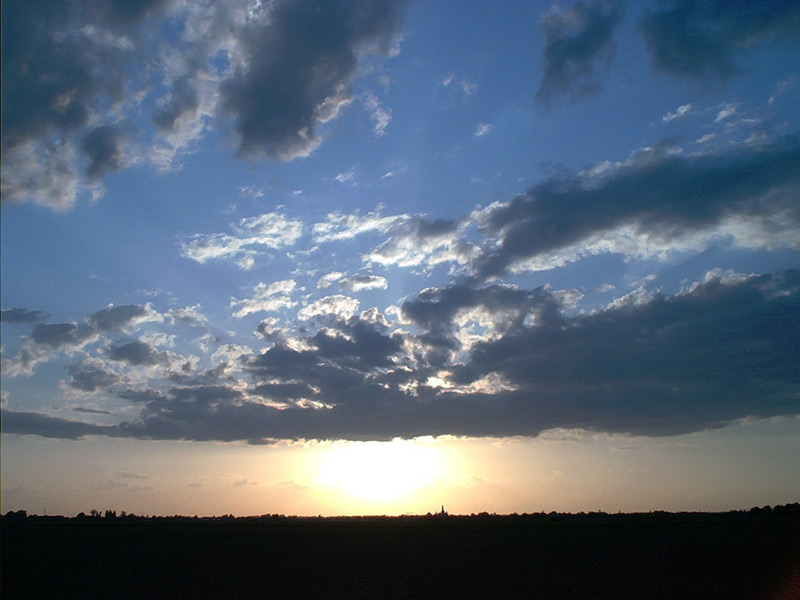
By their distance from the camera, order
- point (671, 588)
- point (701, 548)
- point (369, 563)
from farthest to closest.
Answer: point (701, 548) → point (369, 563) → point (671, 588)

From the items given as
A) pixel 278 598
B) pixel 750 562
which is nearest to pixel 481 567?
pixel 278 598

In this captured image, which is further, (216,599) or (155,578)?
(155,578)

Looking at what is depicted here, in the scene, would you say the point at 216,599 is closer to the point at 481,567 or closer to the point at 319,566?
the point at 319,566

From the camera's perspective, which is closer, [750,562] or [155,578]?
[155,578]

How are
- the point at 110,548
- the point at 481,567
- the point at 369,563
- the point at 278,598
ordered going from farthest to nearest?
1. the point at 110,548
2. the point at 369,563
3. the point at 481,567
4. the point at 278,598

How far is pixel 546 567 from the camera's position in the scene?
3638cm

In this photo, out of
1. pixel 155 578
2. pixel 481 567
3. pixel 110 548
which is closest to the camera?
pixel 155 578

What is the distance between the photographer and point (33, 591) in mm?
28234

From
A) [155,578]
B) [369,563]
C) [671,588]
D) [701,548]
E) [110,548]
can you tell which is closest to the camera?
[671,588]

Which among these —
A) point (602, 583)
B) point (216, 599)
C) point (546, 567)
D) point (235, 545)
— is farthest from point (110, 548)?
point (602, 583)

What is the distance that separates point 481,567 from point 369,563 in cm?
776

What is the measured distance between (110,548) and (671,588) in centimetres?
4765

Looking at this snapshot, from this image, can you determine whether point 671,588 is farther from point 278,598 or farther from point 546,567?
point 278,598

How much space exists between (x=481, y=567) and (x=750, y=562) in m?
18.5
